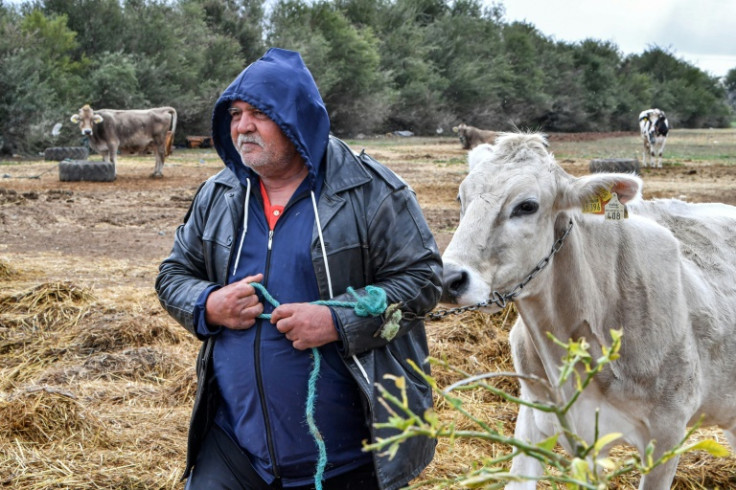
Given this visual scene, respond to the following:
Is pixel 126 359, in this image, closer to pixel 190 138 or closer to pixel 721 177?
pixel 721 177

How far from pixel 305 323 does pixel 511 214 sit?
3.72 ft

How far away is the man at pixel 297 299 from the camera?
2818mm

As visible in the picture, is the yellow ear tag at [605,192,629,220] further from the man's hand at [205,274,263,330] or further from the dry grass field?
the man's hand at [205,274,263,330]

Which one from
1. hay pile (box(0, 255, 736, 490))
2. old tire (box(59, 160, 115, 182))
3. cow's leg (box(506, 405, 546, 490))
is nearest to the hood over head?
hay pile (box(0, 255, 736, 490))

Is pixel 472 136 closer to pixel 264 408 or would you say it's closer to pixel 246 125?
pixel 246 125

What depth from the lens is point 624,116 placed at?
222ft

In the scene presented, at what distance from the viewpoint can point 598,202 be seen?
354cm

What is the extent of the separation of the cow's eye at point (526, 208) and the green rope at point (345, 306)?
909 mm

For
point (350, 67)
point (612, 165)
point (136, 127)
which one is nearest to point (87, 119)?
point (136, 127)

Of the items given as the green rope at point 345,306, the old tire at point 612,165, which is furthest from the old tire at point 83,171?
the green rope at point 345,306

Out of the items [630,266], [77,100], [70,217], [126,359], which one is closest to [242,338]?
[630,266]

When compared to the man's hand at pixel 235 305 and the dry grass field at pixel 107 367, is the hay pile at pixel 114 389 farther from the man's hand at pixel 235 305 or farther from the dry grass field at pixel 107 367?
the man's hand at pixel 235 305

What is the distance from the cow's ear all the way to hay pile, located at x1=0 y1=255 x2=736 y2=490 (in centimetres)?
127

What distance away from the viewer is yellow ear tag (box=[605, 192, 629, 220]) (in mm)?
3549
